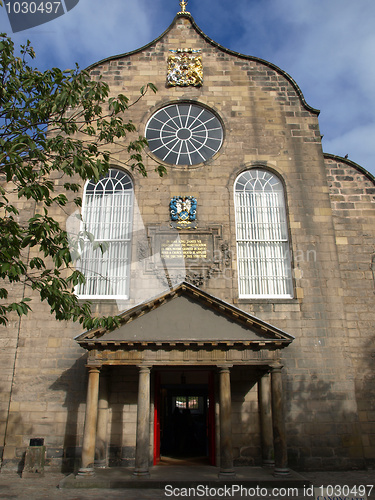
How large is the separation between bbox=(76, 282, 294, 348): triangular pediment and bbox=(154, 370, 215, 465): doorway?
2.34 metres

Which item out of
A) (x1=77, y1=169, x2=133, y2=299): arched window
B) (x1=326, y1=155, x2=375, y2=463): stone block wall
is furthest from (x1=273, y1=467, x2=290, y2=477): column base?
(x1=77, y1=169, x2=133, y2=299): arched window

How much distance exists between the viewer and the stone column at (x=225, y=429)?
10.1m

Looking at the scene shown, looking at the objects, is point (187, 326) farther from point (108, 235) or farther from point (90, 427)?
point (108, 235)

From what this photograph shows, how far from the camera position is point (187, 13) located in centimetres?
1666

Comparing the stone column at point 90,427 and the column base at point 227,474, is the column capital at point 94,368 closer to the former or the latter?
the stone column at point 90,427

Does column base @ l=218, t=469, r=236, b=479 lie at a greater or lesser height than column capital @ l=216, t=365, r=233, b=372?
lesser

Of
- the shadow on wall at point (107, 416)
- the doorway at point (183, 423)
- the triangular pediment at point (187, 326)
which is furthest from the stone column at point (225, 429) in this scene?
the shadow on wall at point (107, 416)

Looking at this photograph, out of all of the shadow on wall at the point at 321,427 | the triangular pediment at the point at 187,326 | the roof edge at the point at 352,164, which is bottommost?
the shadow on wall at the point at 321,427

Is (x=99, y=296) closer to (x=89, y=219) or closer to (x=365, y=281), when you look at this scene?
(x=89, y=219)

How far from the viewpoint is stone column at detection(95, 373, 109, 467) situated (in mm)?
11484

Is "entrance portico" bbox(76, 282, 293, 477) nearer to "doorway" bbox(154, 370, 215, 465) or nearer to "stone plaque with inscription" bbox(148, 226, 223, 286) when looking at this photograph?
"doorway" bbox(154, 370, 215, 465)

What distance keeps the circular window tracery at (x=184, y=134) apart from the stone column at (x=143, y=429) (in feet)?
25.2

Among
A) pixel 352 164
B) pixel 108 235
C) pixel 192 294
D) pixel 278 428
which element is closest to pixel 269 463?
pixel 278 428

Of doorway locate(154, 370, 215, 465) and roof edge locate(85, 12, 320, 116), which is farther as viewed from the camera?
roof edge locate(85, 12, 320, 116)
